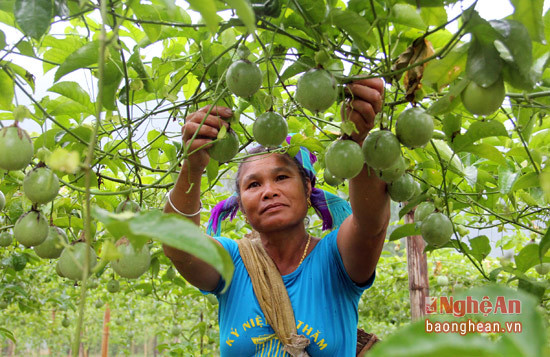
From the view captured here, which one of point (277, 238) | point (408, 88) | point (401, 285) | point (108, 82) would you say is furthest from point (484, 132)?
point (401, 285)

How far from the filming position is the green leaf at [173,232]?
525mm

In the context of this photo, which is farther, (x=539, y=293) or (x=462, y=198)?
(x=462, y=198)

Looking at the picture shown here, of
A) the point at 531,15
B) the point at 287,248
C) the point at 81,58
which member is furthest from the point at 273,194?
the point at 531,15

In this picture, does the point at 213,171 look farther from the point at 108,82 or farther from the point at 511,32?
the point at 511,32

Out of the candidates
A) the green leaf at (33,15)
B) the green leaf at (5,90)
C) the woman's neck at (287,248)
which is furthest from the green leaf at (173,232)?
the woman's neck at (287,248)

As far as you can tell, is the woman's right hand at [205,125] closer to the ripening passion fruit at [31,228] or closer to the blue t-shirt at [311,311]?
the ripening passion fruit at [31,228]

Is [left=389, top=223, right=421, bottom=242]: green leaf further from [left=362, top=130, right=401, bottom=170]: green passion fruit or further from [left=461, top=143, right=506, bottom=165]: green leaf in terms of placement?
[left=362, top=130, right=401, bottom=170]: green passion fruit

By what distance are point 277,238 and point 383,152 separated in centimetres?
95

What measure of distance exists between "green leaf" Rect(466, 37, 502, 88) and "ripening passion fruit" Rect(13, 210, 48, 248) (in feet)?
3.41

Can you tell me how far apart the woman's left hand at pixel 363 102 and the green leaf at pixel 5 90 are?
82cm

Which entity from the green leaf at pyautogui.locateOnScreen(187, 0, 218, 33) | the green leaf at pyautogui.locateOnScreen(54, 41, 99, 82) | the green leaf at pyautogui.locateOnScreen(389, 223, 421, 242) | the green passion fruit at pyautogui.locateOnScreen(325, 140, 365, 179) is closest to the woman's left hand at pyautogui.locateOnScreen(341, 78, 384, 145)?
the green passion fruit at pyautogui.locateOnScreen(325, 140, 365, 179)

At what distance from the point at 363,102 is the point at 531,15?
38 centimetres

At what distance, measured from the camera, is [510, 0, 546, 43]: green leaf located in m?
0.82

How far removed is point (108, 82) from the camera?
1.29 m
